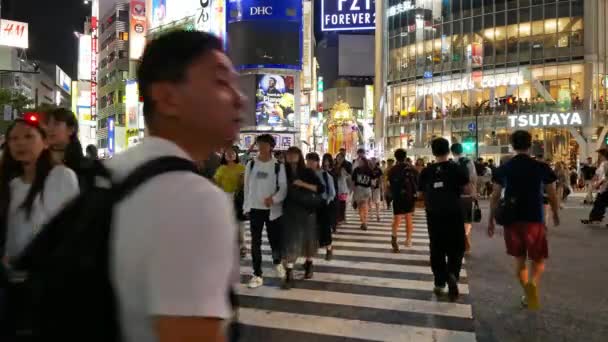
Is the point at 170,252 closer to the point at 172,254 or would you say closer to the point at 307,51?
the point at 172,254

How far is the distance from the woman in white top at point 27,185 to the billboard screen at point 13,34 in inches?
2046

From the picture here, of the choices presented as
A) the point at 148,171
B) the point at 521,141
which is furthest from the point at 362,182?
the point at 148,171

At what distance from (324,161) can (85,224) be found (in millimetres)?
11017

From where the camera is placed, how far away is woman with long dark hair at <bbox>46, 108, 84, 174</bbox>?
13.6 feet

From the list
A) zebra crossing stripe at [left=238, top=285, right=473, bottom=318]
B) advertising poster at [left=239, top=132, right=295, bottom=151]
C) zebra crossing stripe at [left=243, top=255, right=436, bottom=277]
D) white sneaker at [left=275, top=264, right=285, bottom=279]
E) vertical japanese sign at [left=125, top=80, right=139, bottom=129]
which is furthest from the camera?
vertical japanese sign at [left=125, top=80, right=139, bottom=129]

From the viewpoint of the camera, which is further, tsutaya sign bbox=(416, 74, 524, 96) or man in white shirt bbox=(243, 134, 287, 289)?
tsutaya sign bbox=(416, 74, 524, 96)

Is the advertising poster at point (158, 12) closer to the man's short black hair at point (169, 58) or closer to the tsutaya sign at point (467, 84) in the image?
the tsutaya sign at point (467, 84)

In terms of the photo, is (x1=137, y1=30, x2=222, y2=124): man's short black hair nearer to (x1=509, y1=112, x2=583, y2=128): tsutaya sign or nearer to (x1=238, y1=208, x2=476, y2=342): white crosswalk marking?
(x1=238, y1=208, x2=476, y2=342): white crosswalk marking

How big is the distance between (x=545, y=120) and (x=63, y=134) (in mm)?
45044

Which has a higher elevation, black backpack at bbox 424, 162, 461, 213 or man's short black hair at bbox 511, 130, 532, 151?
man's short black hair at bbox 511, 130, 532, 151

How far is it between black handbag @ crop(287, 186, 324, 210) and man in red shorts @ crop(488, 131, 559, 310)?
2.73m

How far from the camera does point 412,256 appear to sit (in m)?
9.97

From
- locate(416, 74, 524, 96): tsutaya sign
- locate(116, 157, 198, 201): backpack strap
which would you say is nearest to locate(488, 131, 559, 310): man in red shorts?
locate(116, 157, 198, 201): backpack strap

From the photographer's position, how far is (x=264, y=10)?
37.4m
